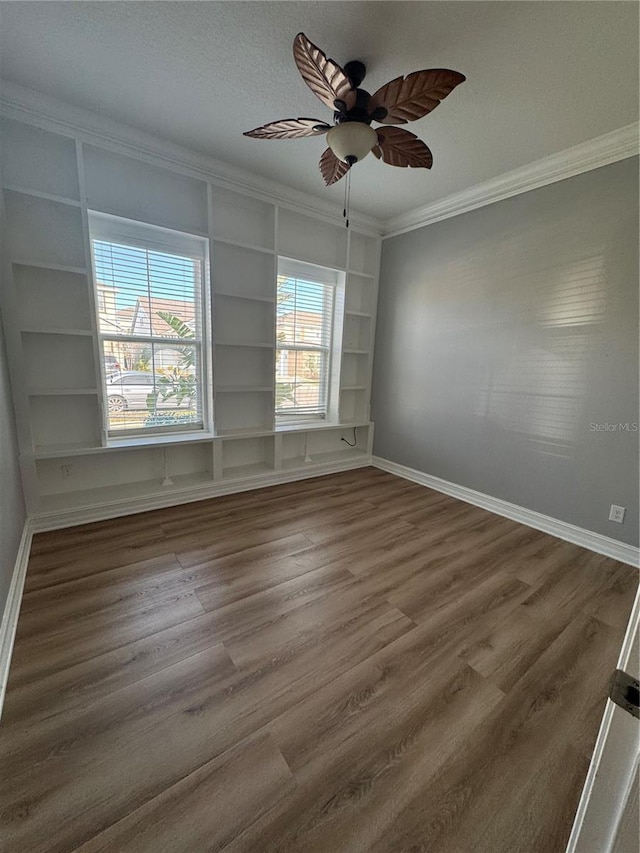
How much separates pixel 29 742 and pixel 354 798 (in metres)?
1.10

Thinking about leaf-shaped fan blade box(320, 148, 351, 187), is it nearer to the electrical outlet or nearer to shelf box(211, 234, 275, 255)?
shelf box(211, 234, 275, 255)

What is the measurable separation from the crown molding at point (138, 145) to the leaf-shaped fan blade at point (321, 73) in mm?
1544

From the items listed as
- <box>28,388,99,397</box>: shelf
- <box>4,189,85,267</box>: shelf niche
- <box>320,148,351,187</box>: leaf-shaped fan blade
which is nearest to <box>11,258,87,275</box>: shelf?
<box>4,189,85,267</box>: shelf niche

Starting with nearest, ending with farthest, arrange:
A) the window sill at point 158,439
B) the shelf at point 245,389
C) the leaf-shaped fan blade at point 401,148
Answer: the leaf-shaped fan blade at point 401,148, the window sill at point 158,439, the shelf at point 245,389

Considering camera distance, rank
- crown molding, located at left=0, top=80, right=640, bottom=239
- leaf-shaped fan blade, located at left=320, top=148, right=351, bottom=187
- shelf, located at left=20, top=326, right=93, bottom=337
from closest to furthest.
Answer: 1. leaf-shaped fan blade, located at left=320, top=148, right=351, bottom=187
2. crown molding, located at left=0, top=80, right=640, bottom=239
3. shelf, located at left=20, top=326, right=93, bottom=337

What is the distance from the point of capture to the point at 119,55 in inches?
71.9

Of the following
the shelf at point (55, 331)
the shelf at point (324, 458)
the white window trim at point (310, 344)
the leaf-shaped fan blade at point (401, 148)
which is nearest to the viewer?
the leaf-shaped fan blade at point (401, 148)

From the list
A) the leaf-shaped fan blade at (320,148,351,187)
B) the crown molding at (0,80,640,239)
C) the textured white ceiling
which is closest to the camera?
the textured white ceiling

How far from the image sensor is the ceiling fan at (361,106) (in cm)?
144

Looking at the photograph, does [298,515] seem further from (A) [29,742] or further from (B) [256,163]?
(B) [256,163]

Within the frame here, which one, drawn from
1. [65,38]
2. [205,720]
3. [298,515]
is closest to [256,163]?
[65,38]

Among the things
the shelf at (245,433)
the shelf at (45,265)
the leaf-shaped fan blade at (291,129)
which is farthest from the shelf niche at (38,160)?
the shelf at (245,433)

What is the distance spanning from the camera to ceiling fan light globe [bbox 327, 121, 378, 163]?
1677mm

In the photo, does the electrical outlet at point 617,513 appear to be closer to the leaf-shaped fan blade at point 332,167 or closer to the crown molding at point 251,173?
the crown molding at point 251,173
